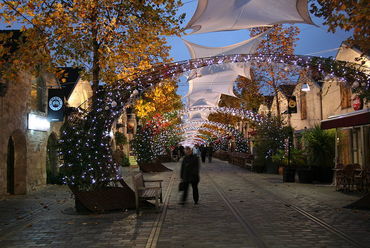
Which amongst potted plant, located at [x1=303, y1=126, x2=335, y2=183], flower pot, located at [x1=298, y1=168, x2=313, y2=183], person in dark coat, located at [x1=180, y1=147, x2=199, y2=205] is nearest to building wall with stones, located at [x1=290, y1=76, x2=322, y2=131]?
potted plant, located at [x1=303, y1=126, x2=335, y2=183]

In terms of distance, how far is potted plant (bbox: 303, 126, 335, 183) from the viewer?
20156 millimetres

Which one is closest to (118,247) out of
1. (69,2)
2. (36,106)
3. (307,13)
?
(307,13)

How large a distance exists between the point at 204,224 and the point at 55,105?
13292mm

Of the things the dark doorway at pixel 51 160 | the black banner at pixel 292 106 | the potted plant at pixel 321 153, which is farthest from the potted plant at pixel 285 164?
the dark doorway at pixel 51 160

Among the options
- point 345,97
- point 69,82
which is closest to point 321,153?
point 345,97

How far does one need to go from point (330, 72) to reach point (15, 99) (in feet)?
39.2

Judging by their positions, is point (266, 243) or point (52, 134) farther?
point (52, 134)

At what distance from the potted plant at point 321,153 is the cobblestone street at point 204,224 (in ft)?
16.1

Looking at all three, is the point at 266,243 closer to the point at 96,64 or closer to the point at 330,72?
the point at 330,72

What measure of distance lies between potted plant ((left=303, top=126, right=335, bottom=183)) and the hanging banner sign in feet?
38.4

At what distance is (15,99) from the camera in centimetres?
1750

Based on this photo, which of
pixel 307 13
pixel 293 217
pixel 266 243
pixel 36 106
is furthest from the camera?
pixel 36 106

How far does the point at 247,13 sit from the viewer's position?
1620cm

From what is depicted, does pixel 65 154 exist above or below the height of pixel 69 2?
below
